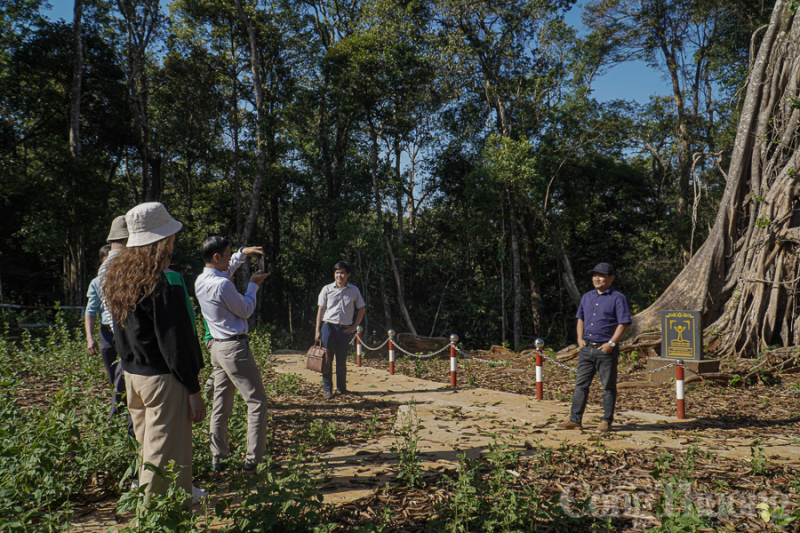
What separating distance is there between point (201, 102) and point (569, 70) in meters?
14.9

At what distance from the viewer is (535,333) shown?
762 inches

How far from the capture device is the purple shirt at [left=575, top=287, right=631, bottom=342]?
217 inches

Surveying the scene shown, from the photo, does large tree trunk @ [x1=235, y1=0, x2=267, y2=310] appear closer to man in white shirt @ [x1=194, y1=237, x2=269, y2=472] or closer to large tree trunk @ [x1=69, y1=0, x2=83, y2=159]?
large tree trunk @ [x1=69, y1=0, x2=83, y2=159]

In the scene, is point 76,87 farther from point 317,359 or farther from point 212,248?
point 212,248

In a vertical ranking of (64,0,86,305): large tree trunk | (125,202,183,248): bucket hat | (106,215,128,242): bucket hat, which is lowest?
(125,202,183,248): bucket hat

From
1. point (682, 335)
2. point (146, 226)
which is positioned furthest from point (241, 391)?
point (682, 335)

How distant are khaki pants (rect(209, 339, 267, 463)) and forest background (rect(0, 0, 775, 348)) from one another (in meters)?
A: 13.7

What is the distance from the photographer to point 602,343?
557 cm

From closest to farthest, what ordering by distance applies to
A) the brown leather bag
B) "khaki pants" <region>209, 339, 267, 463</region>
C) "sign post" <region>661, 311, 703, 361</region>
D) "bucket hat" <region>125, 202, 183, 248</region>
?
"bucket hat" <region>125, 202, 183, 248</region> < "khaki pants" <region>209, 339, 267, 463</region> < the brown leather bag < "sign post" <region>661, 311, 703, 361</region>

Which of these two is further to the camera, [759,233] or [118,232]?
[759,233]

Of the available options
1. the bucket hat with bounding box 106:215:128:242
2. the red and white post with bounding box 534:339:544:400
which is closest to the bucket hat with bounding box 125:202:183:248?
the bucket hat with bounding box 106:215:128:242

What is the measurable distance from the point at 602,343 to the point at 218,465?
4064mm

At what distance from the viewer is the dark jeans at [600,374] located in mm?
5500

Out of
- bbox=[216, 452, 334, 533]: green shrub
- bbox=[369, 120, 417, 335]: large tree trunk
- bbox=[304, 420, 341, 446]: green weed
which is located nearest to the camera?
bbox=[216, 452, 334, 533]: green shrub
